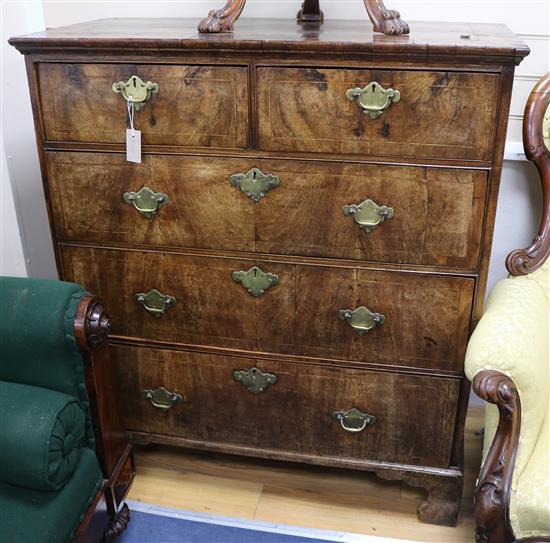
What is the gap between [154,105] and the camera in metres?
1.47

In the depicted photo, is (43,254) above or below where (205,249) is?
below

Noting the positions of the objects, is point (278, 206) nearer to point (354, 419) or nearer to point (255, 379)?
point (255, 379)

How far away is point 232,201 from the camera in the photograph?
1.51 meters

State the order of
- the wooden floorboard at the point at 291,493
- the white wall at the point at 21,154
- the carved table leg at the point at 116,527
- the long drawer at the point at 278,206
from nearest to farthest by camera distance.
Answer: the long drawer at the point at 278,206 → the carved table leg at the point at 116,527 → the wooden floorboard at the point at 291,493 → the white wall at the point at 21,154

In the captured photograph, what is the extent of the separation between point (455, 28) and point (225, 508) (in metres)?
1.41

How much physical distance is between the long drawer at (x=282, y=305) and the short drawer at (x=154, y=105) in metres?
0.29

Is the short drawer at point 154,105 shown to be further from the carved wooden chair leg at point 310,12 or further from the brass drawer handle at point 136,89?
the carved wooden chair leg at point 310,12

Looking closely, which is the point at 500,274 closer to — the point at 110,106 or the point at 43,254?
the point at 110,106

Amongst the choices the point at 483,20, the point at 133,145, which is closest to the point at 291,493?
the point at 133,145

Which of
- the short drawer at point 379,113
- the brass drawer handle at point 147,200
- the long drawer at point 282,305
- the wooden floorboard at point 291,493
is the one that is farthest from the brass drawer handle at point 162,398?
the short drawer at point 379,113

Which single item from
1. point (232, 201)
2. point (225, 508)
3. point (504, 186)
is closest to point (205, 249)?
point (232, 201)

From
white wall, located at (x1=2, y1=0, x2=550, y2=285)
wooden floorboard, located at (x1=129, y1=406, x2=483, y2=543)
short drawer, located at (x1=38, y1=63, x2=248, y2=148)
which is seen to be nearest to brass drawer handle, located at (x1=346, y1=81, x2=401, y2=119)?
short drawer, located at (x1=38, y1=63, x2=248, y2=148)

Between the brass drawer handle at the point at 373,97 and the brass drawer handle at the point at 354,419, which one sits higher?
the brass drawer handle at the point at 373,97

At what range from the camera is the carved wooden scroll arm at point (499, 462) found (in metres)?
1.17
